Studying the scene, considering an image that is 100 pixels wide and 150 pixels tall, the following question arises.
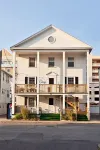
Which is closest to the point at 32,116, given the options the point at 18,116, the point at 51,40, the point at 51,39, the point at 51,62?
the point at 18,116

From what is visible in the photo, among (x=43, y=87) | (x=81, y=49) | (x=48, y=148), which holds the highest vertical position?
(x=81, y=49)

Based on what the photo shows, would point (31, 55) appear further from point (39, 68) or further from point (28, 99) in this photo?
point (28, 99)

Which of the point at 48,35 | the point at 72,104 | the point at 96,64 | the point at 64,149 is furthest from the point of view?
the point at 96,64

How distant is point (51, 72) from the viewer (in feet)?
109

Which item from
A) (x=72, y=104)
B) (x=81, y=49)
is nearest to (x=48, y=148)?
(x=72, y=104)

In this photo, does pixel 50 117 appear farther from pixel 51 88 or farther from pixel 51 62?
pixel 51 62

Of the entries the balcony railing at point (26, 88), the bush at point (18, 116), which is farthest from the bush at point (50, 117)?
the balcony railing at point (26, 88)

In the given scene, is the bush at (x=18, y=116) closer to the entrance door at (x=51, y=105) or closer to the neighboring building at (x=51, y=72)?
the neighboring building at (x=51, y=72)

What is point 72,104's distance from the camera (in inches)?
1217

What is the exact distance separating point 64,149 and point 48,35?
23.5m

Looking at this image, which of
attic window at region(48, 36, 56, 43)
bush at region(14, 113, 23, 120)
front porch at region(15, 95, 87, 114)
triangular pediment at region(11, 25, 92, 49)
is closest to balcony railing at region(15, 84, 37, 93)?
front porch at region(15, 95, 87, 114)

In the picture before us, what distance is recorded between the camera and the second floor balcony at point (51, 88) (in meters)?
31.2

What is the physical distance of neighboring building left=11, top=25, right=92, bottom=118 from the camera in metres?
31.4

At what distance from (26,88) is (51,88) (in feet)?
10.0
